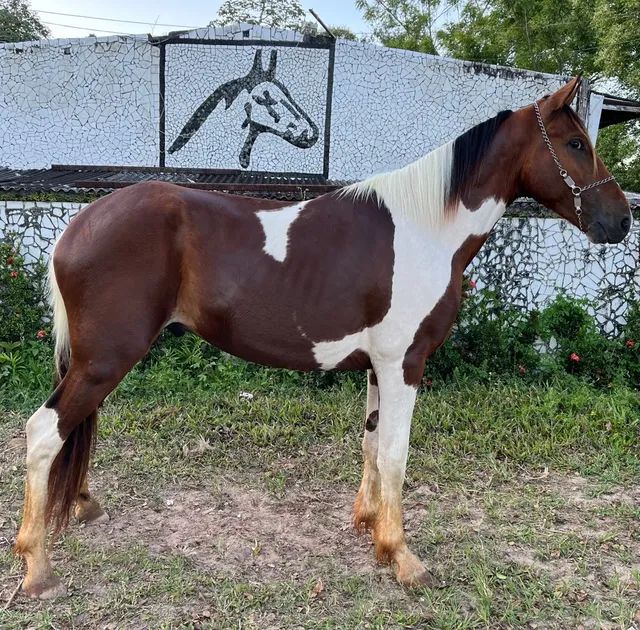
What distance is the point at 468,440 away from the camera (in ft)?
13.0

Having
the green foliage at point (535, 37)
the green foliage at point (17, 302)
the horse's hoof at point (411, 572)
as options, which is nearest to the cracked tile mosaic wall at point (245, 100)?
the green foliage at point (17, 302)

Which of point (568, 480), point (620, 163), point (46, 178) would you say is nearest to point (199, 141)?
point (46, 178)

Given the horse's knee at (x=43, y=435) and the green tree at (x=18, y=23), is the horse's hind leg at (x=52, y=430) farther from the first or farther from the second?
the green tree at (x=18, y=23)

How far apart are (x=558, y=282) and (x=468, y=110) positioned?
10.2 ft

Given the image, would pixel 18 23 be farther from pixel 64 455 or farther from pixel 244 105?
pixel 64 455

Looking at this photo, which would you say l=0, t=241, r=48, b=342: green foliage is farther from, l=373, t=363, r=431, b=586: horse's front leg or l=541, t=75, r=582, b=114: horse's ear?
l=541, t=75, r=582, b=114: horse's ear

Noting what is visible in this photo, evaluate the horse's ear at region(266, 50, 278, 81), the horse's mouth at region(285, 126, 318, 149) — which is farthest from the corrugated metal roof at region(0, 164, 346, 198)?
the horse's ear at region(266, 50, 278, 81)

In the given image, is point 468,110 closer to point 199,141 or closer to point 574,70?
point 199,141

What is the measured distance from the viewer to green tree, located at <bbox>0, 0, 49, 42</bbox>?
59.2ft

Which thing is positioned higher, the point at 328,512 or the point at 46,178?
the point at 46,178

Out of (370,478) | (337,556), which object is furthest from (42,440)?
(370,478)

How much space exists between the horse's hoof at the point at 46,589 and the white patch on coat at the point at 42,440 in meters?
0.48

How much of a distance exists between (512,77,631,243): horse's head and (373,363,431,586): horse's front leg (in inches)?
44.4

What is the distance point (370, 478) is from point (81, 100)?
6.96m
